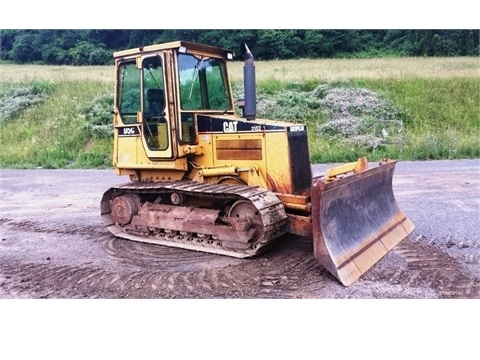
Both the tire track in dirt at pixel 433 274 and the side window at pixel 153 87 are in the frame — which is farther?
the side window at pixel 153 87

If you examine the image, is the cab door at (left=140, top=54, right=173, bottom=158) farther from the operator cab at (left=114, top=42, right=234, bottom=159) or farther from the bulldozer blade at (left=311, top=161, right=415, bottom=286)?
the bulldozer blade at (left=311, top=161, right=415, bottom=286)

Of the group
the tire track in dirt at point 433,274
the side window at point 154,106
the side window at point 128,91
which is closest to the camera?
the tire track in dirt at point 433,274

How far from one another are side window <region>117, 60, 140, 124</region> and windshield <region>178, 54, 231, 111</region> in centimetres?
71

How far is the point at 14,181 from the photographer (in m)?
12.3

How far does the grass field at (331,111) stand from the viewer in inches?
472

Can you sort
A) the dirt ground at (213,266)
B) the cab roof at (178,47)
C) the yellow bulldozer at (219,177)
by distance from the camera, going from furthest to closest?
the cab roof at (178,47), the yellow bulldozer at (219,177), the dirt ground at (213,266)

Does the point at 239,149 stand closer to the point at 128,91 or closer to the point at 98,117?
the point at 128,91

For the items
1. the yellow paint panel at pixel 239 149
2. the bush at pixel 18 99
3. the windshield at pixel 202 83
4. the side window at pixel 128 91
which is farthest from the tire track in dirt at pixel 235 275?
the bush at pixel 18 99

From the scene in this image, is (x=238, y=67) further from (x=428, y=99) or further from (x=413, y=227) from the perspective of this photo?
(x=428, y=99)

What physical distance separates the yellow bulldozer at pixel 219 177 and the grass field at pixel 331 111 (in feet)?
14.8

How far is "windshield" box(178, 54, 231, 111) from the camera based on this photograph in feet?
21.8

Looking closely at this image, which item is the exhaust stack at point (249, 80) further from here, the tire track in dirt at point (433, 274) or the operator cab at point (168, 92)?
the tire track in dirt at point (433, 274)

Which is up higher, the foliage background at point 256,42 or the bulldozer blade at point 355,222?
the foliage background at point 256,42

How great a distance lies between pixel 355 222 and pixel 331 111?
34.4ft
